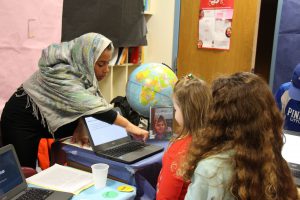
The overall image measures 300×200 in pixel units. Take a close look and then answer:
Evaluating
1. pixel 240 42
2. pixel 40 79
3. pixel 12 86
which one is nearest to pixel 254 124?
pixel 40 79

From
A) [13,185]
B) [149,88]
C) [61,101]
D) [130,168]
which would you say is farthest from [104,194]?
[149,88]

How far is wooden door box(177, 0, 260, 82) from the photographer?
10.1 ft

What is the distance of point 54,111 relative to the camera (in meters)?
1.78

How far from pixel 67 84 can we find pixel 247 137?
1019mm

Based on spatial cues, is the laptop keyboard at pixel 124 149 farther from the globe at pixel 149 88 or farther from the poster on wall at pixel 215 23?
the poster on wall at pixel 215 23

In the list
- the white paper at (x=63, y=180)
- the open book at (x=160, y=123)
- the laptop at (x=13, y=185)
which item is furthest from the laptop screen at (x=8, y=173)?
the open book at (x=160, y=123)

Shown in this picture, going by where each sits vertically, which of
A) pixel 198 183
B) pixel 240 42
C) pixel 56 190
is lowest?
pixel 56 190

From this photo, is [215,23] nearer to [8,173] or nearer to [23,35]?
[23,35]

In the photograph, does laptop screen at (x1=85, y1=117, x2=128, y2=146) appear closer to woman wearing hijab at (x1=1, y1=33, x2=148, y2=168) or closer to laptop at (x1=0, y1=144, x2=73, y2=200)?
woman wearing hijab at (x1=1, y1=33, x2=148, y2=168)

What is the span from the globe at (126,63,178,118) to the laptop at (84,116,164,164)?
321 mm

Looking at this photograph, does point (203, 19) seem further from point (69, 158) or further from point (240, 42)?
point (69, 158)

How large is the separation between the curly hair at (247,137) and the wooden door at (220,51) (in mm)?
2071

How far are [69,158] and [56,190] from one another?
1.24 ft

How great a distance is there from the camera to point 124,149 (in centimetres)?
172
